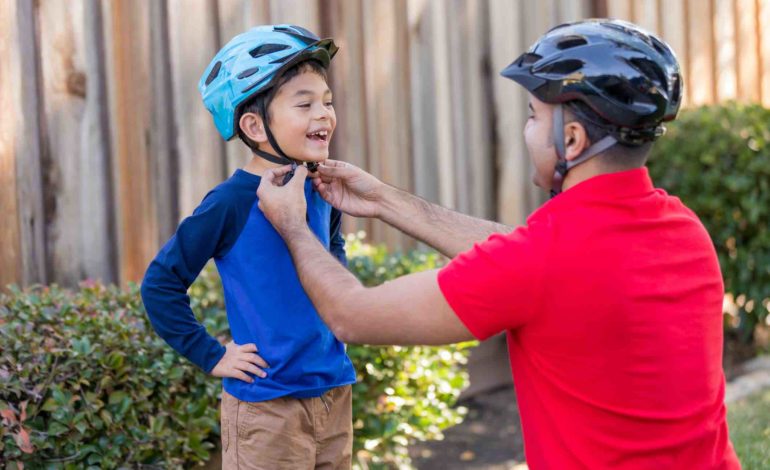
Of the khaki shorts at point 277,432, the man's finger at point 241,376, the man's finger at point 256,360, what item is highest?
the man's finger at point 256,360

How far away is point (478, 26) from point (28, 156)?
9.93ft

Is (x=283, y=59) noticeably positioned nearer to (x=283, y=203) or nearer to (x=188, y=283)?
(x=283, y=203)

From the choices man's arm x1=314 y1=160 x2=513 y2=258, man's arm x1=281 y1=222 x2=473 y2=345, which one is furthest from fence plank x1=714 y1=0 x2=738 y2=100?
man's arm x1=281 y1=222 x2=473 y2=345

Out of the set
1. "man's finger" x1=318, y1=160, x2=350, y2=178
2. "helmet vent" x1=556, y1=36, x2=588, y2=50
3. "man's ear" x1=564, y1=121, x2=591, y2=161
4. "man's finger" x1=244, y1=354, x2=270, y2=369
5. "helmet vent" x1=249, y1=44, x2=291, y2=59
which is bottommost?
"man's finger" x1=244, y1=354, x2=270, y2=369

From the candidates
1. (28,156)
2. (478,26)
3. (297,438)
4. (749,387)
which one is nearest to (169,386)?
(297,438)

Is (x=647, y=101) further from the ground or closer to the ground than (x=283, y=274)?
further from the ground

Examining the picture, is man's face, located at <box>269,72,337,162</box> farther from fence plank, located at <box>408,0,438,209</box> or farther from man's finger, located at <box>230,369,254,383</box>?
fence plank, located at <box>408,0,438,209</box>

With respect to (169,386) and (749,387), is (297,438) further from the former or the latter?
→ (749,387)

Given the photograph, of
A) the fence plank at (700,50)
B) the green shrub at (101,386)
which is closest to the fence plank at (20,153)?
the green shrub at (101,386)

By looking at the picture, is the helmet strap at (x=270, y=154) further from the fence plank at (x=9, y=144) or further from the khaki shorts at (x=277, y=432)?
the fence plank at (x=9, y=144)

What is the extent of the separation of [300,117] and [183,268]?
568mm

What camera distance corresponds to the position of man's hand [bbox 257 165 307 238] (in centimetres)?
306

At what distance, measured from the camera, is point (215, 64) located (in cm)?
329

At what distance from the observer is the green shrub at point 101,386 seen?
11.4 ft
